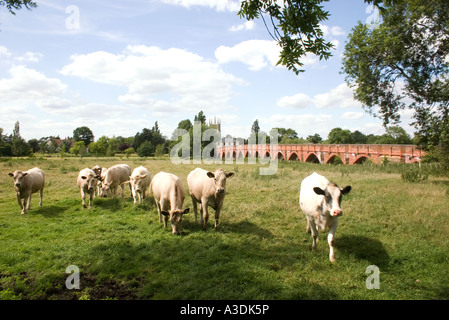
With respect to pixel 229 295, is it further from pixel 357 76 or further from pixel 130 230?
pixel 357 76

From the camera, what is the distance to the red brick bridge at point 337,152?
27375 mm

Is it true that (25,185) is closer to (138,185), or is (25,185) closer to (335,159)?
(138,185)

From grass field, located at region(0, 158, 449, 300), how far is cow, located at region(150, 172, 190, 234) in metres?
0.43

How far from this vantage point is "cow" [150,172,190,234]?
27.1 ft

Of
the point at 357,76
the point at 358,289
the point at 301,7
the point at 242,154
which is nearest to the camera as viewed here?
the point at 301,7

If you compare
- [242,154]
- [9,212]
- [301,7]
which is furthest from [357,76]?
[242,154]

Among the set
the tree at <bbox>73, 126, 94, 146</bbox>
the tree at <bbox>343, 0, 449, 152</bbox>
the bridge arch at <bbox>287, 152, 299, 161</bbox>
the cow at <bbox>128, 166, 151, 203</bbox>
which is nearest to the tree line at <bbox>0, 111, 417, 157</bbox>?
the tree at <bbox>73, 126, 94, 146</bbox>

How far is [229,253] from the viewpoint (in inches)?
272

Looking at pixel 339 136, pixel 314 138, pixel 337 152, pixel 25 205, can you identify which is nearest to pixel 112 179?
pixel 25 205

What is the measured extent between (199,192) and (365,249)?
17.2ft

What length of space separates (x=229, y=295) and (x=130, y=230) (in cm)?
502
